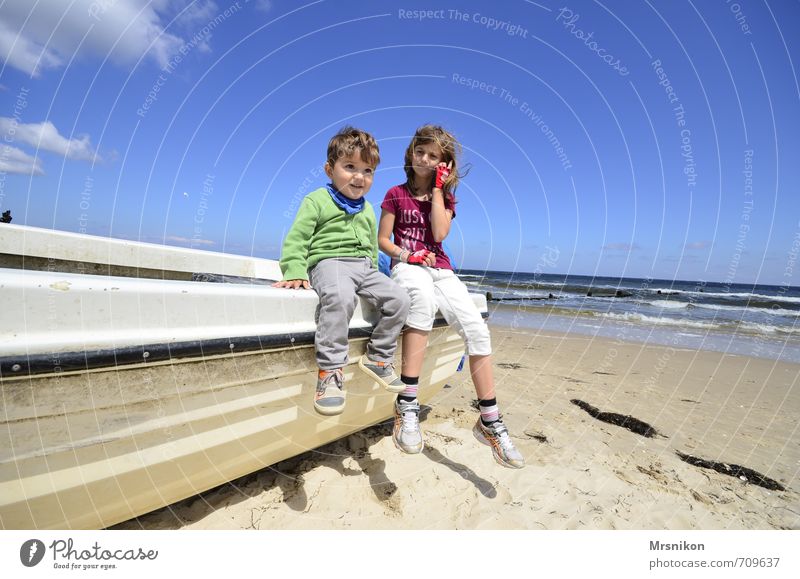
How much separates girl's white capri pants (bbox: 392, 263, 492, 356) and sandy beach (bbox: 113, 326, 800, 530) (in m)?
0.97

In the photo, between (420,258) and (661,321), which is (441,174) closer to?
(420,258)

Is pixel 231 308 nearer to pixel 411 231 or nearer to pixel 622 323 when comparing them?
pixel 411 231

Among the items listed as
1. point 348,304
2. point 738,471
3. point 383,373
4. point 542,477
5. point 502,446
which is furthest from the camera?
point 738,471

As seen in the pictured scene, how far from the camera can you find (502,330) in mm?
9859

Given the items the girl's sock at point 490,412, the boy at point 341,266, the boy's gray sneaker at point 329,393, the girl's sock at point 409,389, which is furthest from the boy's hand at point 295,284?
the girl's sock at point 490,412

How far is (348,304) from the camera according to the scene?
2082mm

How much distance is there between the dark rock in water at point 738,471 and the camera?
2.90 meters

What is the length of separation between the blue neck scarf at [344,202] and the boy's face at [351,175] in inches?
0.8

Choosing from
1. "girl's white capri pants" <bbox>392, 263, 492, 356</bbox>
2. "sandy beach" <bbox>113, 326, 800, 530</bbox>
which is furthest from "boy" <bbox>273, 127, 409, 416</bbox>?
"sandy beach" <bbox>113, 326, 800, 530</bbox>

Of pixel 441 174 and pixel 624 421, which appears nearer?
pixel 441 174

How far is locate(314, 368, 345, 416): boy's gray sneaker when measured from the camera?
1.91m

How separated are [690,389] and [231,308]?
6030mm
